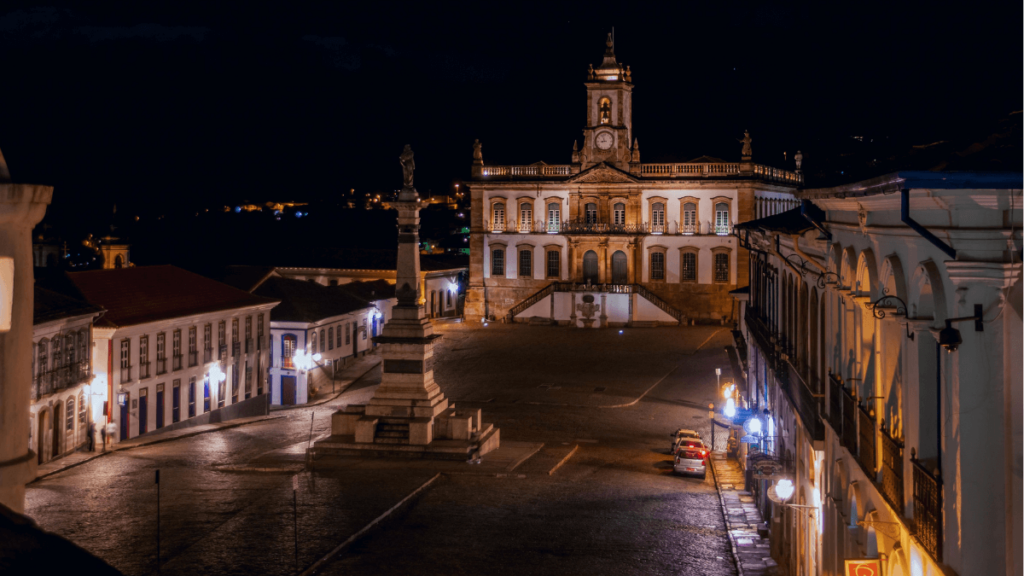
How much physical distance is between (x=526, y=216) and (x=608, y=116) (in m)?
7.94

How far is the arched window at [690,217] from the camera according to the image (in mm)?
A: 63938

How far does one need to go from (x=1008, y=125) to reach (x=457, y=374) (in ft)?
125

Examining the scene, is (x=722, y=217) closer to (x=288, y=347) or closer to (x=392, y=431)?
(x=288, y=347)

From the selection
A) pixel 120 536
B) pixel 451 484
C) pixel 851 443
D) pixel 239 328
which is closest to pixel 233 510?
pixel 120 536

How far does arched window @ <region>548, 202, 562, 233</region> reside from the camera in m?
66.7

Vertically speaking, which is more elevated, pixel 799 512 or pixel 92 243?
pixel 92 243

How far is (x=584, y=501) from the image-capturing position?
2348 cm

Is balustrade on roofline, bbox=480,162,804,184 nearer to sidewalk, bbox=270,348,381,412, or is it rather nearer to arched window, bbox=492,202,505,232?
arched window, bbox=492,202,505,232

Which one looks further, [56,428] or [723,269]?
[723,269]

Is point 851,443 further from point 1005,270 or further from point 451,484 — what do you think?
point 451,484

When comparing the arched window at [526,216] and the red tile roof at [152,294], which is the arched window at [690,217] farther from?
the red tile roof at [152,294]

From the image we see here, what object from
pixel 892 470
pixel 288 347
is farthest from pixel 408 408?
pixel 892 470

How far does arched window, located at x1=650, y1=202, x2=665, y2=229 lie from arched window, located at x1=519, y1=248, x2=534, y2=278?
769 cm

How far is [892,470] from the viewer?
9062 mm
